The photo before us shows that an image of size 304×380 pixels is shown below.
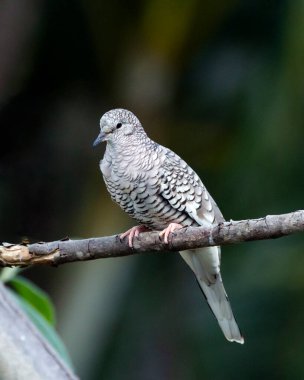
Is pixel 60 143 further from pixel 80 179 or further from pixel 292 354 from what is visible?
pixel 292 354

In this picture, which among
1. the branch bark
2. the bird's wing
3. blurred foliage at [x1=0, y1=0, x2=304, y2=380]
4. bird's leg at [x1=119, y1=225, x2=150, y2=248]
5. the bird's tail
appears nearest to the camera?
the branch bark

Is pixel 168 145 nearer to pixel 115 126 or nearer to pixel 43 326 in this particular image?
pixel 115 126

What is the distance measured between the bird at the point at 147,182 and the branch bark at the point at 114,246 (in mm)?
326

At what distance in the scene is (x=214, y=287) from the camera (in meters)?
4.47

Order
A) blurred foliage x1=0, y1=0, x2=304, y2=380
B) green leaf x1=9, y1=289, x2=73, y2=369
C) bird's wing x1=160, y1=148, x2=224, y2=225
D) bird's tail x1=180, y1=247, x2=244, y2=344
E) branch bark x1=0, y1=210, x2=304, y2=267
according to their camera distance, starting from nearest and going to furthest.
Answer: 1. branch bark x1=0, y1=210, x2=304, y2=267
2. green leaf x1=9, y1=289, x2=73, y2=369
3. bird's wing x1=160, y1=148, x2=224, y2=225
4. bird's tail x1=180, y1=247, x2=244, y2=344
5. blurred foliage x1=0, y1=0, x2=304, y2=380

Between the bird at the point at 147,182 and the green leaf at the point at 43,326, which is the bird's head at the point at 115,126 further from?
the green leaf at the point at 43,326

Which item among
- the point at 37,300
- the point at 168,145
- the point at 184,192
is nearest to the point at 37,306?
the point at 37,300

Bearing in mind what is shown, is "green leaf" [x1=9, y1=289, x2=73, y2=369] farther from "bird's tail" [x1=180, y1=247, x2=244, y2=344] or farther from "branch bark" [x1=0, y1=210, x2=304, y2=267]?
"bird's tail" [x1=180, y1=247, x2=244, y2=344]

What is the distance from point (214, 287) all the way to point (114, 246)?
110 cm

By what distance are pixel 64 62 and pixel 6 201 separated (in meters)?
1.33

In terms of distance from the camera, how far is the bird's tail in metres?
4.38

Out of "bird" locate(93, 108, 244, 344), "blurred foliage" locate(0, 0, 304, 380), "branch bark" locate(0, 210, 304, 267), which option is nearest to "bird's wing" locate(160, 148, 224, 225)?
"bird" locate(93, 108, 244, 344)

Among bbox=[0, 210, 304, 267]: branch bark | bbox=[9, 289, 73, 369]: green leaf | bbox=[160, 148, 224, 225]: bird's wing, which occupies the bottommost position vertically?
bbox=[9, 289, 73, 369]: green leaf

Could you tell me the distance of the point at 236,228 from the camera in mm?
3145
